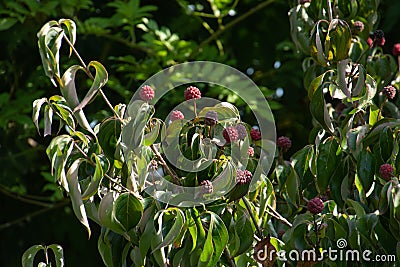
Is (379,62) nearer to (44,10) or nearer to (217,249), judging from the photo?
(217,249)

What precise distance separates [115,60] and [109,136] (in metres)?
1.90

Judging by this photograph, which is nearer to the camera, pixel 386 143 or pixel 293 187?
pixel 386 143

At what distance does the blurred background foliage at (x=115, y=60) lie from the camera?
317cm

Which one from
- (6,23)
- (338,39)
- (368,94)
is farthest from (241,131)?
(6,23)

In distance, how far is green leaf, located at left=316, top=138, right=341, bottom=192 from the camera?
1851 millimetres

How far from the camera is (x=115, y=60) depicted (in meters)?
3.46

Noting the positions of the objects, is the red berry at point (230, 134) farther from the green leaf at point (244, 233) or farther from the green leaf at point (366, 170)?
the green leaf at point (366, 170)

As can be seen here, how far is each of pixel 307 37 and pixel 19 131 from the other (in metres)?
1.37

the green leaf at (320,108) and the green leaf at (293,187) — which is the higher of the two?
the green leaf at (320,108)

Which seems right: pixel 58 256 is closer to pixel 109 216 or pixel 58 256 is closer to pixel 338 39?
pixel 109 216

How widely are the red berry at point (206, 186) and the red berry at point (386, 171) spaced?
0.38 m

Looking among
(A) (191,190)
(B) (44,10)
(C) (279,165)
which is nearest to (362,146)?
(C) (279,165)

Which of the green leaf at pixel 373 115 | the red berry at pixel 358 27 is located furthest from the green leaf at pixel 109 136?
the red berry at pixel 358 27

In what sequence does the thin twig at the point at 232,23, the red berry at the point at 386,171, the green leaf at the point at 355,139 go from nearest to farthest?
the red berry at the point at 386,171, the green leaf at the point at 355,139, the thin twig at the point at 232,23
